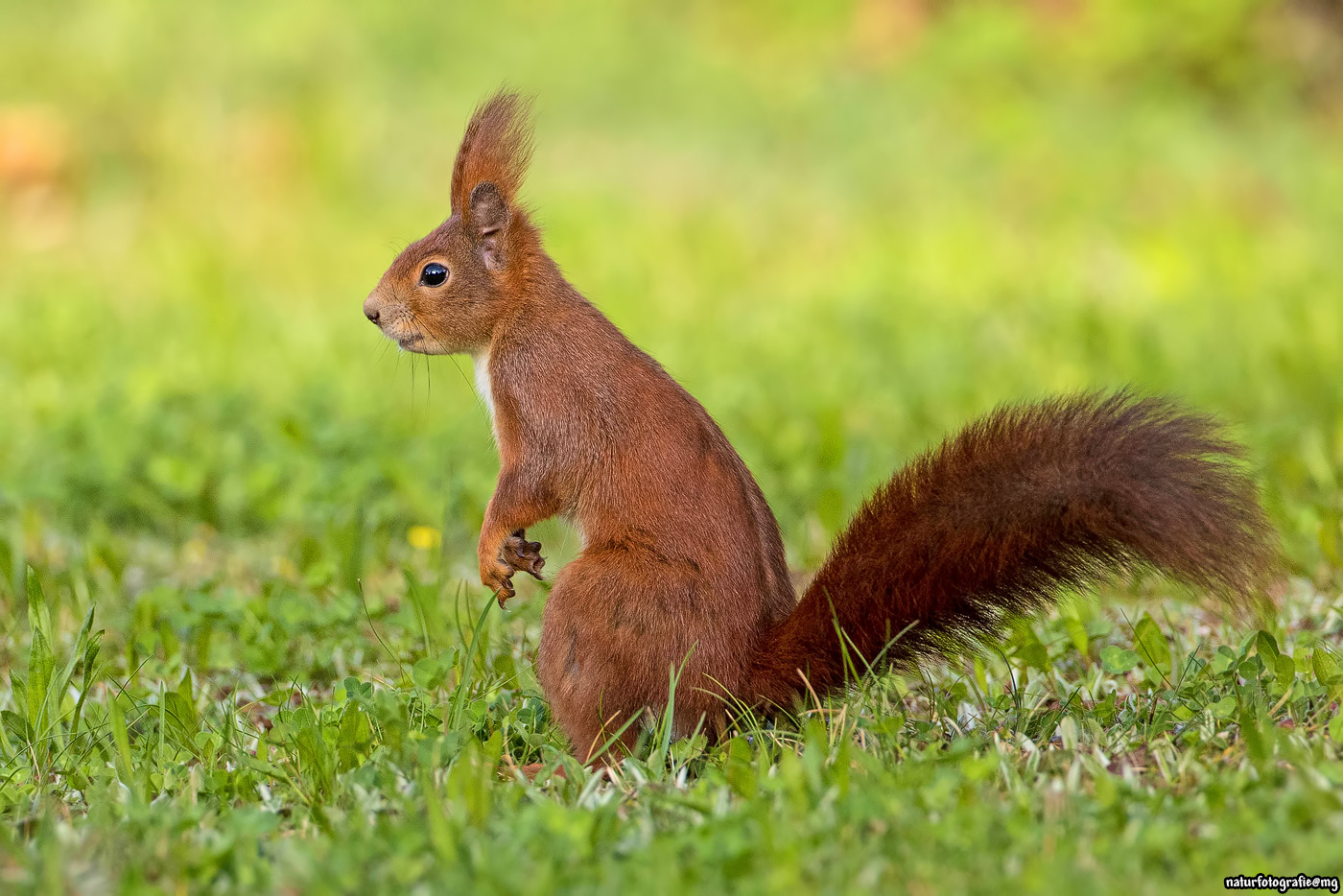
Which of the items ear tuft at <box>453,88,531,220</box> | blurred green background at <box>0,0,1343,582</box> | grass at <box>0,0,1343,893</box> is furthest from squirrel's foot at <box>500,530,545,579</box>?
blurred green background at <box>0,0,1343,582</box>

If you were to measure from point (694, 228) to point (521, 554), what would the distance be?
20.8 ft

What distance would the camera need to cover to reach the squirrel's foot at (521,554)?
2746 mm

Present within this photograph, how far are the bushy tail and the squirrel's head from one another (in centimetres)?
87

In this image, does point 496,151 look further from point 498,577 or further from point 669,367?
point 669,367

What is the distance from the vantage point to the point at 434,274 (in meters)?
2.96

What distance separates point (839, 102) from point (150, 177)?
5.54 meters

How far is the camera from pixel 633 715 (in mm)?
2520

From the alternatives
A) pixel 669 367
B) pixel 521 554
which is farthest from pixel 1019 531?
pixel 669 367

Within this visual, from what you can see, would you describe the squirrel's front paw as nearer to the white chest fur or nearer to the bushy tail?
the white chest fur

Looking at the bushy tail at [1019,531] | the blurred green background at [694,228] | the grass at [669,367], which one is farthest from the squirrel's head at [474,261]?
the blurred green background at [694,228]

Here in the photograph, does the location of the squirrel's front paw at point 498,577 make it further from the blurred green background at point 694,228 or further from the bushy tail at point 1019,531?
the blurred green background at point 694,228

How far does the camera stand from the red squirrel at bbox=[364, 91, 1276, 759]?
2293mm

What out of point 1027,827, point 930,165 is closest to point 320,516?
point 1027,827

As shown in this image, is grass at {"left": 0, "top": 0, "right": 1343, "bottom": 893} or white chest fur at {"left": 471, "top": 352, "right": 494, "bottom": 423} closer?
grass at {"left": 0, "top": 0, "right": 1343, "bottom": 893}
